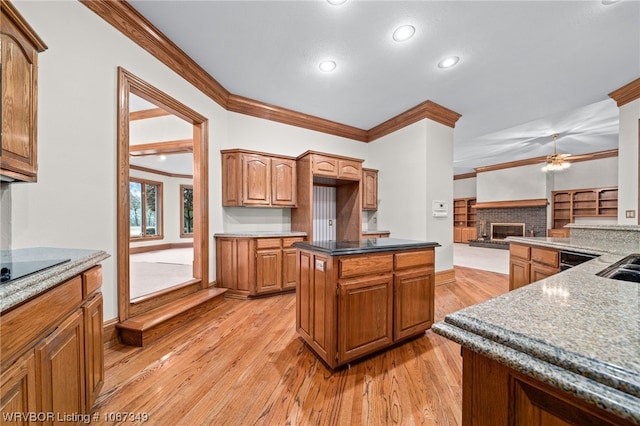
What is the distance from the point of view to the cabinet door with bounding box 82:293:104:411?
1259 mm

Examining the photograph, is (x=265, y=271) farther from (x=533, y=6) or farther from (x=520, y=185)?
(x=520, y=185)

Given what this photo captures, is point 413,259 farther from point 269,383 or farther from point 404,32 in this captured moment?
point 404,32

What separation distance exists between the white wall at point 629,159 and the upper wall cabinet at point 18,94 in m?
6.00

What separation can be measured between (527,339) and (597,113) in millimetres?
6170

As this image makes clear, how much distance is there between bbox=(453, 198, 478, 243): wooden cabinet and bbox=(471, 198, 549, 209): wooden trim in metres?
0.67

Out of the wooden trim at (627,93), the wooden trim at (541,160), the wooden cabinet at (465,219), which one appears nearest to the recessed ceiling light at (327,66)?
the wooden trim at (627,93)

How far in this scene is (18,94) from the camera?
1.24 m

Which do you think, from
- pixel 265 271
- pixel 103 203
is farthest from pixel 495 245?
pixel 103 203

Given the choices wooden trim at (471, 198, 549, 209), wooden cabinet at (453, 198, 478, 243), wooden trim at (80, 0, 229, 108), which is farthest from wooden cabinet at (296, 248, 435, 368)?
wooden cabinet at (453, 198, 478, 243)

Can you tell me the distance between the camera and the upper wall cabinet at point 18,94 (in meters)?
1.15

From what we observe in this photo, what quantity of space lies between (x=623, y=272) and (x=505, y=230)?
898 cm

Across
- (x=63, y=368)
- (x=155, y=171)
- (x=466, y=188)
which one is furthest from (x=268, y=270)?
(x=466, y=188)

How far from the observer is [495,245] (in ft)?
27.8

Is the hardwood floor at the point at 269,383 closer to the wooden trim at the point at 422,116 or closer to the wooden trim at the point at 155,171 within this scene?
the wooden trim at the point at 422,116
